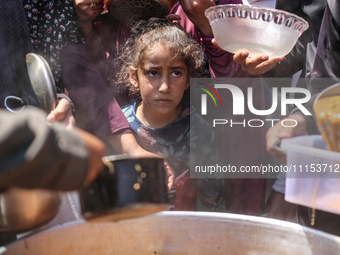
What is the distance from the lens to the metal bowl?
1129 mm

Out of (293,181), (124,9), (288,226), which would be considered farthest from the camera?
(124,9)

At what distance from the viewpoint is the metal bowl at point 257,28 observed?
1.13 meters

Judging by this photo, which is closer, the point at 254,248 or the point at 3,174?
the point at 3,174

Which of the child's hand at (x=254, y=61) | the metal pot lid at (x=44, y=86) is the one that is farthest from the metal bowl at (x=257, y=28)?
the metal pot lid at (x=44, y=86)

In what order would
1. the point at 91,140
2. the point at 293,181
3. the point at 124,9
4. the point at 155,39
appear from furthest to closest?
the point at 155,39
the point at 124,9
the point at 293,181
the point at 91,140

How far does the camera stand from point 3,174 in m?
0.47

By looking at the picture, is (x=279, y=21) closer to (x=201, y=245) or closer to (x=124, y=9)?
(x=124, y=9)

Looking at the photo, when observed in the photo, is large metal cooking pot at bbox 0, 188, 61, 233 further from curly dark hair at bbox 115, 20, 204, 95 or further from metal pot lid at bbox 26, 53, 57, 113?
curly dark hair at bbox 115, 20, 204, 95

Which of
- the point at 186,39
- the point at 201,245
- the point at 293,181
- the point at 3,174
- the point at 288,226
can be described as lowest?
the point at 201,245

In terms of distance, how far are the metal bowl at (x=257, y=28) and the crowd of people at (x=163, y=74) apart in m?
0.06

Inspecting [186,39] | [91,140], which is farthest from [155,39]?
[91,140]

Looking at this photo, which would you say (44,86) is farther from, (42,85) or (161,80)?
(161,80)

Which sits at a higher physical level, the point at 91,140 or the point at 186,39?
the point at 186,39

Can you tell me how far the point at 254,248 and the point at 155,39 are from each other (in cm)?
93
